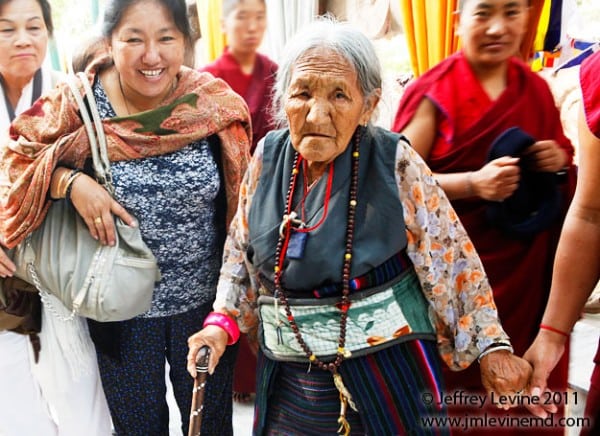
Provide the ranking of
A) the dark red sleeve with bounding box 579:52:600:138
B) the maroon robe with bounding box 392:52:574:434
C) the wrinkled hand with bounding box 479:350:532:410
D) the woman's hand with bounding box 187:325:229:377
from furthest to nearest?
the maroon robe with bounding box 392:52:574:434 < the woman's hand with bounding box 187:325:229:377 < the wrinkled hand with bounding box 479:350:532:410 < the dark red sleeve with bounding box 579:52:600:138

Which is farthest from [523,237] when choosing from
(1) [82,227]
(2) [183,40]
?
(1) [82,227]

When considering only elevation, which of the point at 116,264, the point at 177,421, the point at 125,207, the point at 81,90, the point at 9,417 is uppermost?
the point at 81,90

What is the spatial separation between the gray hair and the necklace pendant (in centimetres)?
33

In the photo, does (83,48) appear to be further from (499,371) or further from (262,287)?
(499,371)

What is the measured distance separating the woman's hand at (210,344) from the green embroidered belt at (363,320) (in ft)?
0.58

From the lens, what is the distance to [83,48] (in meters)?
1.80

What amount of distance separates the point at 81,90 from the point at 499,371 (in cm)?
137

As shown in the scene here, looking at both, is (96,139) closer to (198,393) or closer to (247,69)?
(198,393)

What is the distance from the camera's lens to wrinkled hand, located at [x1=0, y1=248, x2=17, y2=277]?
1.72 m

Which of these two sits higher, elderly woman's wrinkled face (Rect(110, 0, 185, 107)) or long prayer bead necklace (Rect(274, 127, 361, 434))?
elderly woman's wrinkled face (Rect(110, 0, 185, 107))

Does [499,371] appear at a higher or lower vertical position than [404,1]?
lower

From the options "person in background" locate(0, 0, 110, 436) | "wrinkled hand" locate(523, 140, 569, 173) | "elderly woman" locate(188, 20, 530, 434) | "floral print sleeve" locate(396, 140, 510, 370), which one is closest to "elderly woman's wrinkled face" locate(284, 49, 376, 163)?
"elderly woman" locate(188, 20, 530, 434)

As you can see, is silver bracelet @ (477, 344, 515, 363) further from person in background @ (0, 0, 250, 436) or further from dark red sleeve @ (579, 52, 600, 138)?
person in background @ (0, 0, 250, 436)

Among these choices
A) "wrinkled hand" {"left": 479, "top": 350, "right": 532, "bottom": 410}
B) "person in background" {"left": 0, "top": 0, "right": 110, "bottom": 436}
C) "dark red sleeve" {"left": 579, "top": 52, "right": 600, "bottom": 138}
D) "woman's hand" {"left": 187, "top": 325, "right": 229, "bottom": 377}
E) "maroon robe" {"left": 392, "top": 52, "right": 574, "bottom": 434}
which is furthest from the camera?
"person in background" {"left": 0, "top": 0, "right": 110, "bottom": 436}
